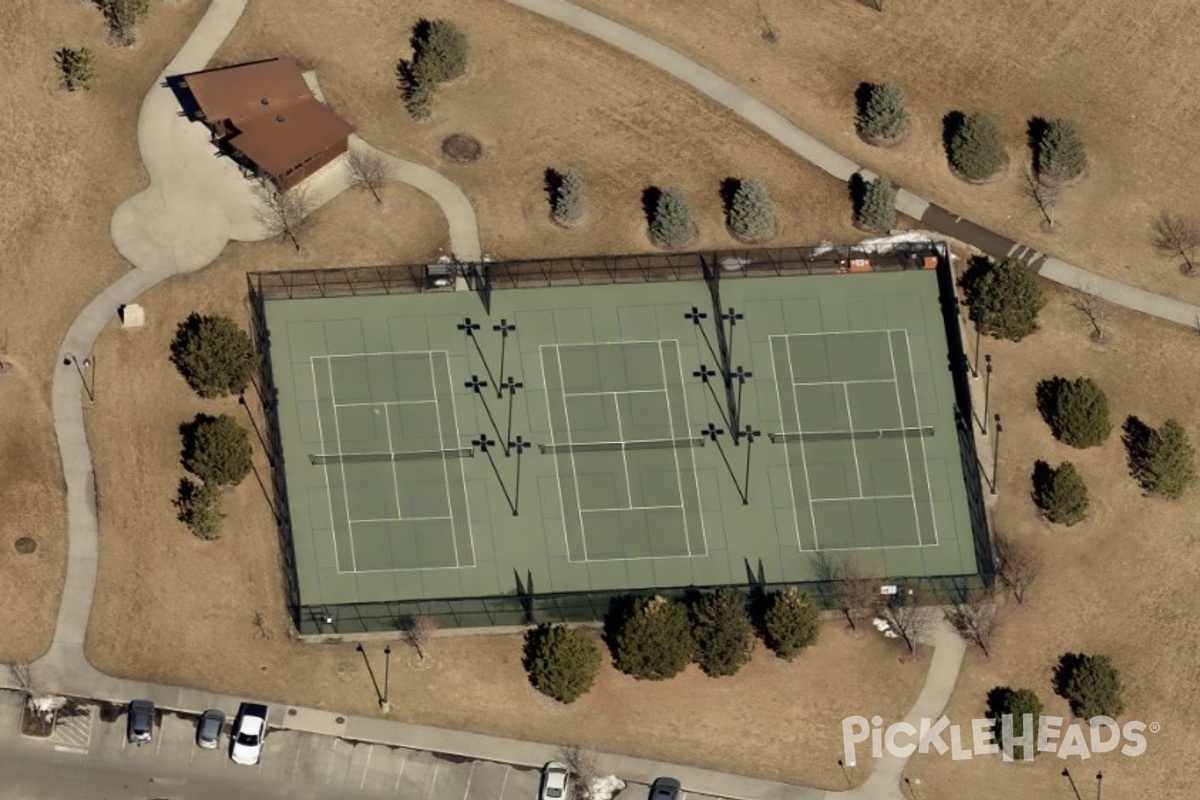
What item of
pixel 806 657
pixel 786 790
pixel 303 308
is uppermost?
pixel 303 308

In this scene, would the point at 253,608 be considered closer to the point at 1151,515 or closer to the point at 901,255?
the point at 901,255

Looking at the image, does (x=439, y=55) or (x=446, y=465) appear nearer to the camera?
(x=446, y=465)

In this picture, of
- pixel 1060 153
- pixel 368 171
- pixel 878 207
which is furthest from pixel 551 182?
pixel 1060 153

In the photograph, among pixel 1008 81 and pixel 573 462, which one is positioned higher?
pixel 1008 81

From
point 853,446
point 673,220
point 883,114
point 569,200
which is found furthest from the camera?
point 883,114


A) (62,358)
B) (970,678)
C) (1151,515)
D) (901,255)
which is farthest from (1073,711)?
(62,358)

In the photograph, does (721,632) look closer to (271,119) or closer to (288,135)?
(288,135)

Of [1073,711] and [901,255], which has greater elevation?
[901,255]

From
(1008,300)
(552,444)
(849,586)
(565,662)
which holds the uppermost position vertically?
(1008,300)
